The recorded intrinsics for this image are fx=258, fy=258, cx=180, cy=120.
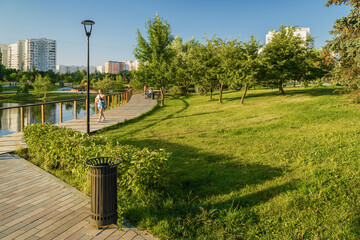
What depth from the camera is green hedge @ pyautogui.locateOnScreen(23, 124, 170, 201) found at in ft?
15.1

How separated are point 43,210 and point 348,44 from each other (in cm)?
1180

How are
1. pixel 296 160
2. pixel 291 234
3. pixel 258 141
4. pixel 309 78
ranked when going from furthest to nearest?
pixel 309 78 < pixel 258 141 < pixel 296 160 < pixel 291 234

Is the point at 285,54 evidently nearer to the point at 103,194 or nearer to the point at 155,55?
the point at 155,55

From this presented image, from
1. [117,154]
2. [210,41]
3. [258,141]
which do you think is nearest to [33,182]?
[117,154]

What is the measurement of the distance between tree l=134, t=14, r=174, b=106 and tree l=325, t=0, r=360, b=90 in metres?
13.8

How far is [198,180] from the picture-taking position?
572 cm

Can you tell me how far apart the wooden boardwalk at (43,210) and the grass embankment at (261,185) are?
2.13ft

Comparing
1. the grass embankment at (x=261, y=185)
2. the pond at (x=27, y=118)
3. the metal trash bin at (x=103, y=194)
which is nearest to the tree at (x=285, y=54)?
the grass embankment at (x=261, y=185)

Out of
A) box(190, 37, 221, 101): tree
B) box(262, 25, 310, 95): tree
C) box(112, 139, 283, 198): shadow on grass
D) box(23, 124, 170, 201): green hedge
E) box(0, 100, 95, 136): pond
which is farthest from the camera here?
box(190, 37, 221, 101): tree

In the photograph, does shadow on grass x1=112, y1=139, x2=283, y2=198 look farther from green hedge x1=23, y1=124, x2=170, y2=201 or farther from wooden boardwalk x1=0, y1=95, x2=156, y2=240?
wooden boardwalk x1=0, y1=95, x2=156, y2=240

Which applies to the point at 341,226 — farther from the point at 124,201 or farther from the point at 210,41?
the point at 210,41

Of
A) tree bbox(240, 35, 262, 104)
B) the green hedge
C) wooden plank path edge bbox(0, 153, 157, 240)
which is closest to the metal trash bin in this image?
wooden plank path edge bbox(0, 153, 157, 240)

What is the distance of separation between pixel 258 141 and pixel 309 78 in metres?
19.7

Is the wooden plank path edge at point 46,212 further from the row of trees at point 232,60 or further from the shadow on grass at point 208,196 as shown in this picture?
the row of trees at point 232,60
